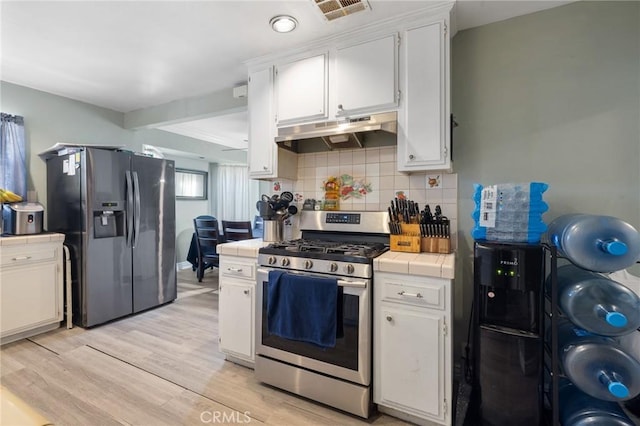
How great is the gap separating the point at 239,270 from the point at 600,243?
2.02 m

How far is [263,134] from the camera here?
2.37m

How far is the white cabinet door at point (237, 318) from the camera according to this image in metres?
2.06

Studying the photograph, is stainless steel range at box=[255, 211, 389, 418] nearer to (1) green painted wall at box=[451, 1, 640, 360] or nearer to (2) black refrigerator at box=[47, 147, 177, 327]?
(1) green painted wall at box=[451, 1, 640, 360]

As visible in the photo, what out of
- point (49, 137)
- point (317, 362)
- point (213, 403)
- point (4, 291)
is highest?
point (49, 137)

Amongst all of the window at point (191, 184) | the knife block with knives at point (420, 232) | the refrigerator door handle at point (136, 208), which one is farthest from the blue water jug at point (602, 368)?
the window at point (191, 184)

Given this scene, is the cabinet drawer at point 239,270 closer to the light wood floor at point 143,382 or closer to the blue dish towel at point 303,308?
the blue dish towel at point 303,308

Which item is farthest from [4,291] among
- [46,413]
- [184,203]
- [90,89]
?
[184,203]

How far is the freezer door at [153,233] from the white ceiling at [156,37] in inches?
34.7

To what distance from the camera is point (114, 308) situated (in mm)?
2953

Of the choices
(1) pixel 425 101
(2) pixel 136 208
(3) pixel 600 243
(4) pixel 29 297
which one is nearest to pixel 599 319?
(3) pixel 600 243

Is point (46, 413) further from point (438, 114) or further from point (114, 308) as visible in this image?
point (438, 114)

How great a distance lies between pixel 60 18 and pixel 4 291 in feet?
7.33

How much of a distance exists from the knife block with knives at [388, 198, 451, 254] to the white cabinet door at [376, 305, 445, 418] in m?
0.46

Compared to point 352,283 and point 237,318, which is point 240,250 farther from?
point 352,283
